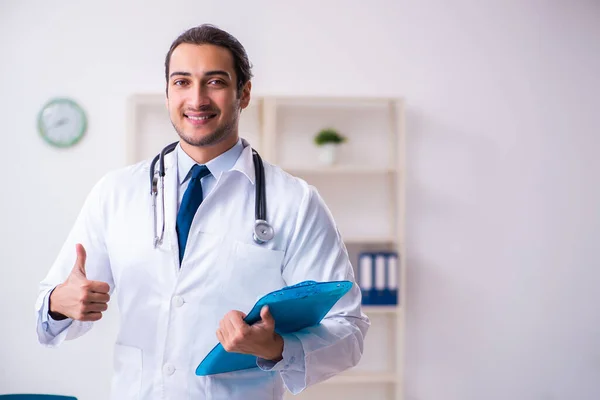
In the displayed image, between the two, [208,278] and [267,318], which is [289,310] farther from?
Answer: [208,278]

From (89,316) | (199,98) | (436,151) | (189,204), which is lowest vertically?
(89,316)

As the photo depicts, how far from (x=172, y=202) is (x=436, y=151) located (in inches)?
92.5

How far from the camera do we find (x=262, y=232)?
5.01ft

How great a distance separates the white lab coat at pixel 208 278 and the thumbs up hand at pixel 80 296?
0.32ft

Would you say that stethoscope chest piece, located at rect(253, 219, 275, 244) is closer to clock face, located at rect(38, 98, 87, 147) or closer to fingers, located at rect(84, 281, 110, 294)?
fingers, located at rect(84, 281, 110, 294)

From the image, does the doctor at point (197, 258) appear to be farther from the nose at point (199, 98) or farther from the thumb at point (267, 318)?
the thumb at point (267, 318)

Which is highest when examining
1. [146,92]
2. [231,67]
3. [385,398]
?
[146,92]

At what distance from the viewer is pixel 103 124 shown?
3.55 m

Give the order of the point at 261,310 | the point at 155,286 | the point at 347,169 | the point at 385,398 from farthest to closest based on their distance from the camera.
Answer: the point at 385,398 → the point at 347,169 → the point at 155,286 → the point at 261,310

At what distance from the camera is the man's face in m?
1.57

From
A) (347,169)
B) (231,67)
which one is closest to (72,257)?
(231,67)

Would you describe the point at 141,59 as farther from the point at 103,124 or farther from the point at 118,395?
the point at 118,395

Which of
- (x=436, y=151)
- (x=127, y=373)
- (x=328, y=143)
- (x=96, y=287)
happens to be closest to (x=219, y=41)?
(x=96, y=287)

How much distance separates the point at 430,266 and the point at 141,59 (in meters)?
1.88
